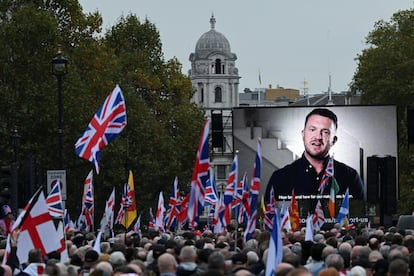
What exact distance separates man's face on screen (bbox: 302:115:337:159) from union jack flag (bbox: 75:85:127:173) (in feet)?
84.0

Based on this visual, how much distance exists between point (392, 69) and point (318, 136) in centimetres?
2774

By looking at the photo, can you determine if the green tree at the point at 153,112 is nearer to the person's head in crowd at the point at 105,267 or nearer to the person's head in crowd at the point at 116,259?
the person's head in crowd at the point at 116,259

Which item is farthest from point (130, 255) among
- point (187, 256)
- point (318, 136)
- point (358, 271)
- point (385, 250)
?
point (318, 136)

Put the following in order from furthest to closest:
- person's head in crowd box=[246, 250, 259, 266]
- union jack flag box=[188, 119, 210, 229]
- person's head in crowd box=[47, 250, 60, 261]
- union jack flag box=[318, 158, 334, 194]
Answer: union jack flag box=[318, 158, 334, 194] < union jack flag box=[188, 119, 210, 229] < person's head in crowd box=[47, 250, 60, 261] < person's head in crowd box=[246, 250, 259, 266]

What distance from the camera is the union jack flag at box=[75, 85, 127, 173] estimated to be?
2689 cm

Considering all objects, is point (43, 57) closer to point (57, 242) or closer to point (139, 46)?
point (139, 46)

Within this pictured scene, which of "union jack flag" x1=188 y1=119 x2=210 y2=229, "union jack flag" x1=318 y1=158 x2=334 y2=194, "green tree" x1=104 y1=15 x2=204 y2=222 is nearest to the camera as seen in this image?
"union jack flag" x1=188 y1=119 x2=210 y2=229

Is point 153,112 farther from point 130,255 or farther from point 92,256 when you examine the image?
point 92,256

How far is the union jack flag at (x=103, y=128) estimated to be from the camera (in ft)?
88.2

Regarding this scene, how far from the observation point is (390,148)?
5397cm

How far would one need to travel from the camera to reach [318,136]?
175ft

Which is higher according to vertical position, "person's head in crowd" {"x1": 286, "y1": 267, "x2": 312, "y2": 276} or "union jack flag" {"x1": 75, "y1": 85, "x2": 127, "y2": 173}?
"union jack flag" {"x1": 75, "y1": 85, "x2": 127, "y2": 173}

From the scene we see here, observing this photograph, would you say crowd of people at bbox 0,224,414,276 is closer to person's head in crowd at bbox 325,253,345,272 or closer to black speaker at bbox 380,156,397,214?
person's head in crowd at bbox 325,253,345,272

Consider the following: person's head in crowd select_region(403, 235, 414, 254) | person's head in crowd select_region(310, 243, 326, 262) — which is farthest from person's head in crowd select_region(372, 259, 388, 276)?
person's head in crowd select_region(403, 235, 414, 254)
